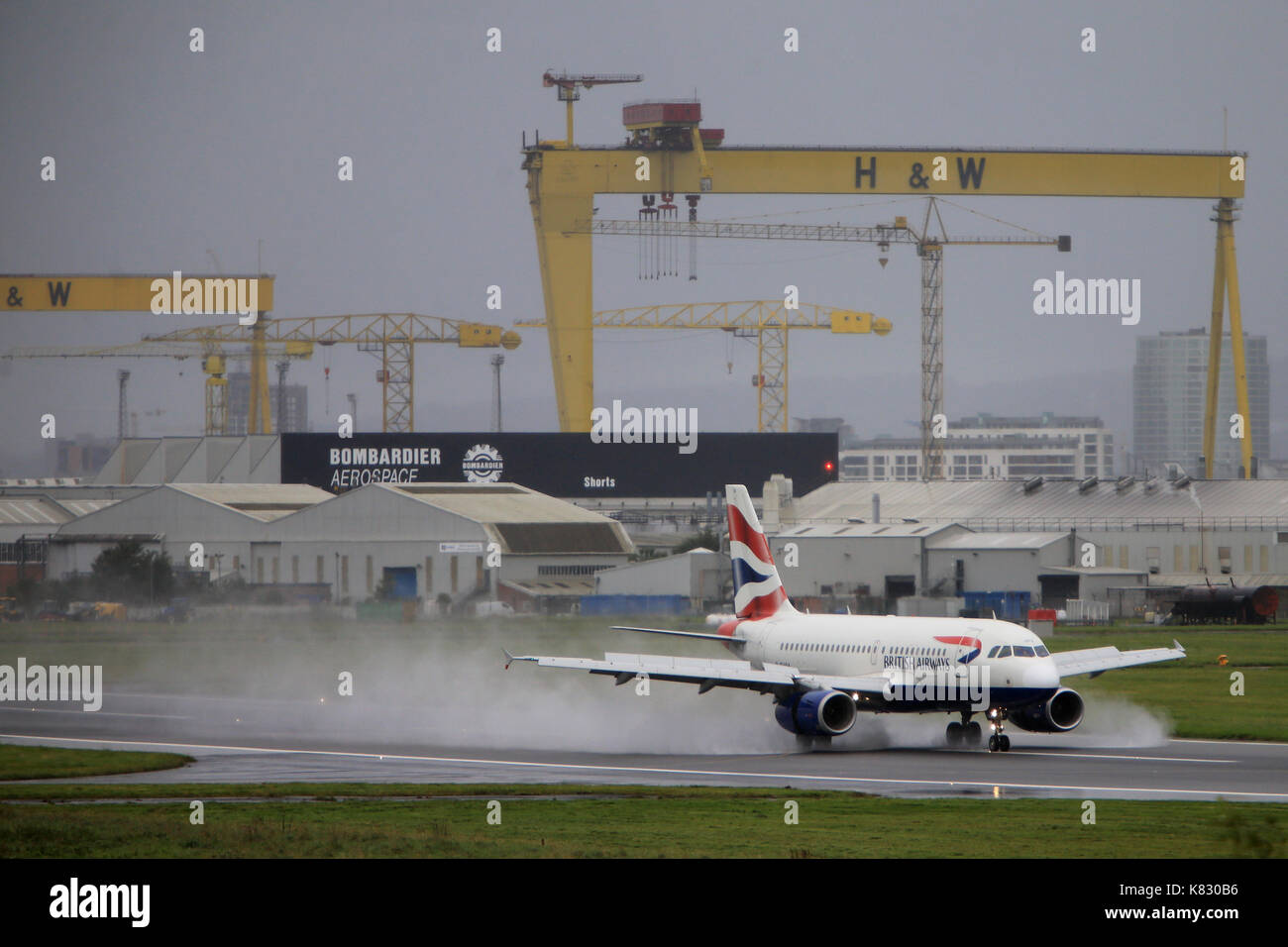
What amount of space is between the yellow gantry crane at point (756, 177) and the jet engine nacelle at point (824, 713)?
9480 cm

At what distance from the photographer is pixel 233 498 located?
13588cm

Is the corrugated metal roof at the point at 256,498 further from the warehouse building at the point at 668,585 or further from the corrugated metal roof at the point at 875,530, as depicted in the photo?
the corrugated metal roof at the point at 875,530

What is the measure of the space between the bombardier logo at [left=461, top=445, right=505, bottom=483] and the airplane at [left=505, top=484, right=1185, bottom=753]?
13166cm

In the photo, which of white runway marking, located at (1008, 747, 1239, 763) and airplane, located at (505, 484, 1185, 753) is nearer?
white runway marking, located at (1008, 747, 1239, 763)

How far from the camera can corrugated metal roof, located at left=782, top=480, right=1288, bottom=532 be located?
11869 cm

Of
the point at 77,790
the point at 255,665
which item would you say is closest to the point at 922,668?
the point at 77,790

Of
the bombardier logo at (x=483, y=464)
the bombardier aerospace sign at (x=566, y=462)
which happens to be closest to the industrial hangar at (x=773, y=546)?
the bombardier logo at (x=483, y=464)

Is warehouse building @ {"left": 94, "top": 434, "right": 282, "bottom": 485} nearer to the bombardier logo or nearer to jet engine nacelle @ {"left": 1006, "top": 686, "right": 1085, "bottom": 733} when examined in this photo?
the bombardier logo

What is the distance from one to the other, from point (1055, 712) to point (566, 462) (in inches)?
5549

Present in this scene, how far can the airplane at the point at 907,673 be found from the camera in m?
43.6
